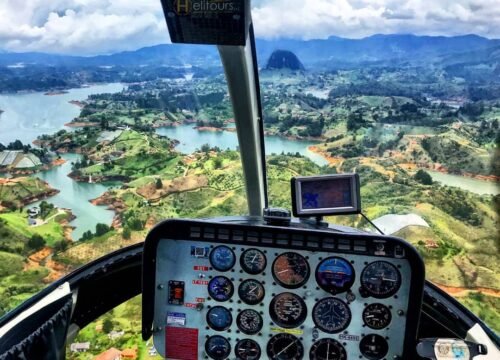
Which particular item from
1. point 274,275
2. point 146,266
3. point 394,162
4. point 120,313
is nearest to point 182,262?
point 146,266

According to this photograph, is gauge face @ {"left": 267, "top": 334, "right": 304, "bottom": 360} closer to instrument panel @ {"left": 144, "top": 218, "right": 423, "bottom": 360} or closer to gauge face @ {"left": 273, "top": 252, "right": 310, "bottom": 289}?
instrument panel @ {"left": 144, "top": 218, "right": 423, "bottom": 360}

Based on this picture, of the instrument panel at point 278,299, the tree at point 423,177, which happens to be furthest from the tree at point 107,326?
the tree at point 423,177

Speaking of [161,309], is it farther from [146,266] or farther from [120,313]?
[120,313]

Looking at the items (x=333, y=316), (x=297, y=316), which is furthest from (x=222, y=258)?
(x=333, y=316)

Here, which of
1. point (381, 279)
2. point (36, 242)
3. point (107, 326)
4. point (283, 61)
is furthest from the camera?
point (283, 61)

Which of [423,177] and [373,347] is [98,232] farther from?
[423,177]

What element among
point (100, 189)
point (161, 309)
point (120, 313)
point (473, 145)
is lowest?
point (120, 313)
